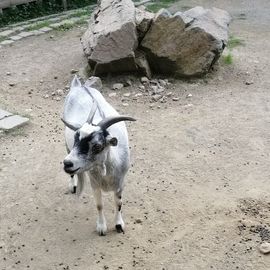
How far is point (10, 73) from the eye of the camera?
8.98 meters

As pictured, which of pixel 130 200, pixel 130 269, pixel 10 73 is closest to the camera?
pixel 130 269

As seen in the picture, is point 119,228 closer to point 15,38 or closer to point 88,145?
point 88,145

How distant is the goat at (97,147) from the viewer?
4.20 meters

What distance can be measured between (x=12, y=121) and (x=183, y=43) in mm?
3043

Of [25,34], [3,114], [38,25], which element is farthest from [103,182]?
[38,25]

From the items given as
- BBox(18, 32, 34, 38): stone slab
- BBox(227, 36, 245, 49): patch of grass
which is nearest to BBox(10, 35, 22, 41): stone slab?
BBox(18, 32, 34, 38): stone slab

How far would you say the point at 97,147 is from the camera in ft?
13.9

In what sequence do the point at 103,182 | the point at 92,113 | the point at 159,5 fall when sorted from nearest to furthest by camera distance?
the point at 92,113 → the point at 103,182 → the point at 159,5

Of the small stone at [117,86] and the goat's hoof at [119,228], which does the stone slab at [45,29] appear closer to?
the small stone at [117,86]

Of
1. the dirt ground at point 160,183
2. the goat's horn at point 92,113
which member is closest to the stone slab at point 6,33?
the dirt ground at point 160,183

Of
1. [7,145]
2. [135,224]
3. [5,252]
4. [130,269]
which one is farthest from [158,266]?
[7,145]

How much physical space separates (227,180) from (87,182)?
1605 millimetres

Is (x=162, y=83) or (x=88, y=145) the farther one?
(x=162, y=83)

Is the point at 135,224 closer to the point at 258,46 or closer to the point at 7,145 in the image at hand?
the point at 7,145
